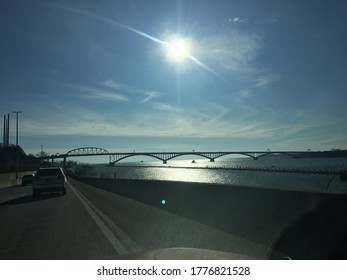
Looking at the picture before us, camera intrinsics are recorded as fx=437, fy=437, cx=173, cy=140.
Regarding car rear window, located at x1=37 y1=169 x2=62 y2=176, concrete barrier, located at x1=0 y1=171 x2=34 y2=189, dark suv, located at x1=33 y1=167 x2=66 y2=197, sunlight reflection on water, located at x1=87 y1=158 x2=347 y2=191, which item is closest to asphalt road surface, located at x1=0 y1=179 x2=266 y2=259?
sunlight reflection on water, located at x1=87 y1=158 x2=347 y2=191

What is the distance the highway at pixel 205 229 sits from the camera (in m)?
7.81

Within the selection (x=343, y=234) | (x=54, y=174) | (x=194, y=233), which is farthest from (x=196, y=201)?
(x=54, y=174)

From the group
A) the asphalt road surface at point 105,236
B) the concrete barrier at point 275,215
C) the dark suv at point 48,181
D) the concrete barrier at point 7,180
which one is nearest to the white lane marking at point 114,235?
the asphalt road surface at point 105,236

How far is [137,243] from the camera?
956 cm

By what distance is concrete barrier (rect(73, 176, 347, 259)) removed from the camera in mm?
7641

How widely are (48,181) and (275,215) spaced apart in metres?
20.6

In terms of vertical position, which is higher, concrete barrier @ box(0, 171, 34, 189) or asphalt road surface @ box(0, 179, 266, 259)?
concrete barrier @ box(0, 171, 34, 189)

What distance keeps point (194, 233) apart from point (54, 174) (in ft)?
62.8

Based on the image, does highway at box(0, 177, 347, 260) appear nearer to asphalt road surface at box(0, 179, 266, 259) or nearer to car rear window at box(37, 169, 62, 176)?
asphalt road surface at box(0, 179, 266, 259)

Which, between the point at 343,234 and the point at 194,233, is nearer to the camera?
the point at 343,234

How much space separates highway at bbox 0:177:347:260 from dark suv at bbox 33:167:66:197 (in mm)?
11499

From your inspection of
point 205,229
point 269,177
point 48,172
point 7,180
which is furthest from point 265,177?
point 205,229
